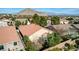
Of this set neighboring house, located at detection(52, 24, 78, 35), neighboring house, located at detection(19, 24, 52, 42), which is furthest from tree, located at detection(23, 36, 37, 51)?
neighboring house, located at detection(52, 24, 78, 35)

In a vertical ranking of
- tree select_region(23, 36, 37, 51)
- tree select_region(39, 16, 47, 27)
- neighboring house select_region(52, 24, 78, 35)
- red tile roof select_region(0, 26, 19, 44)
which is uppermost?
tree select_region(39, 16, 47, 27)

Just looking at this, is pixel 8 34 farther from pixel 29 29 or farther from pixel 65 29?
pixel 65 29

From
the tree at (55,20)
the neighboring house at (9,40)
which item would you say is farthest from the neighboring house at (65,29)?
the neighboring house at (9,40)

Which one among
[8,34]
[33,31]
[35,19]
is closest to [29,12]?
[35,19]

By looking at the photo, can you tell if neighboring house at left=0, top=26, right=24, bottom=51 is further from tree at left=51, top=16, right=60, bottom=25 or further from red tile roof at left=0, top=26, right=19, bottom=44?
tree at left=51, top=16, right=60, bottom=25
